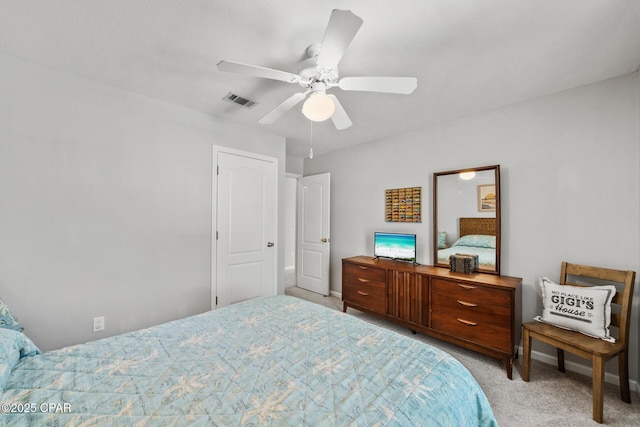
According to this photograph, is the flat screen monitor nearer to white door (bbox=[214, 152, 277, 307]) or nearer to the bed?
white door (bbox=[214, 152, 277, 307])

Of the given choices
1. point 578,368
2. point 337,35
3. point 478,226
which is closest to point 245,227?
point 337,35

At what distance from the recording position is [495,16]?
1.50 meters

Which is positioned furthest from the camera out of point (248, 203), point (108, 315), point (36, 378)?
Answer: point (248, 203)

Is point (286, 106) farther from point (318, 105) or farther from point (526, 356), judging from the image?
point (526, 356)

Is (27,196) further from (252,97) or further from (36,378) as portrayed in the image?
(252,97)


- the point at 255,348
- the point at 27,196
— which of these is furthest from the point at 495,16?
the point at 27,196

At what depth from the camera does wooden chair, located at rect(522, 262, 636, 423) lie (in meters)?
1.75

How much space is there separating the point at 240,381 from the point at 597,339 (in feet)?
8.11

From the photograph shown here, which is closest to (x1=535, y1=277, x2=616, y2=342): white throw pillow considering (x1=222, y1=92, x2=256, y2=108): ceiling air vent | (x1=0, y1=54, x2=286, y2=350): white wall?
(x1=222, y1=92, x2=256, y2=108): ceiling air vent

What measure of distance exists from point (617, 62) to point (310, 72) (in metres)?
2.26

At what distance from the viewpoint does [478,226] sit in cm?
281

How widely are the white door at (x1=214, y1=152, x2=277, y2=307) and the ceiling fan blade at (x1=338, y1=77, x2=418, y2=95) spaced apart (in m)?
1.99

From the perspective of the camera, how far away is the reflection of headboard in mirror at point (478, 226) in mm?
2721

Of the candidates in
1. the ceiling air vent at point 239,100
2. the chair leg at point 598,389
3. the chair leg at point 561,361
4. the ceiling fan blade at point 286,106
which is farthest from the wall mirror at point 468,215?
the ceiling air vent at point 239,100
